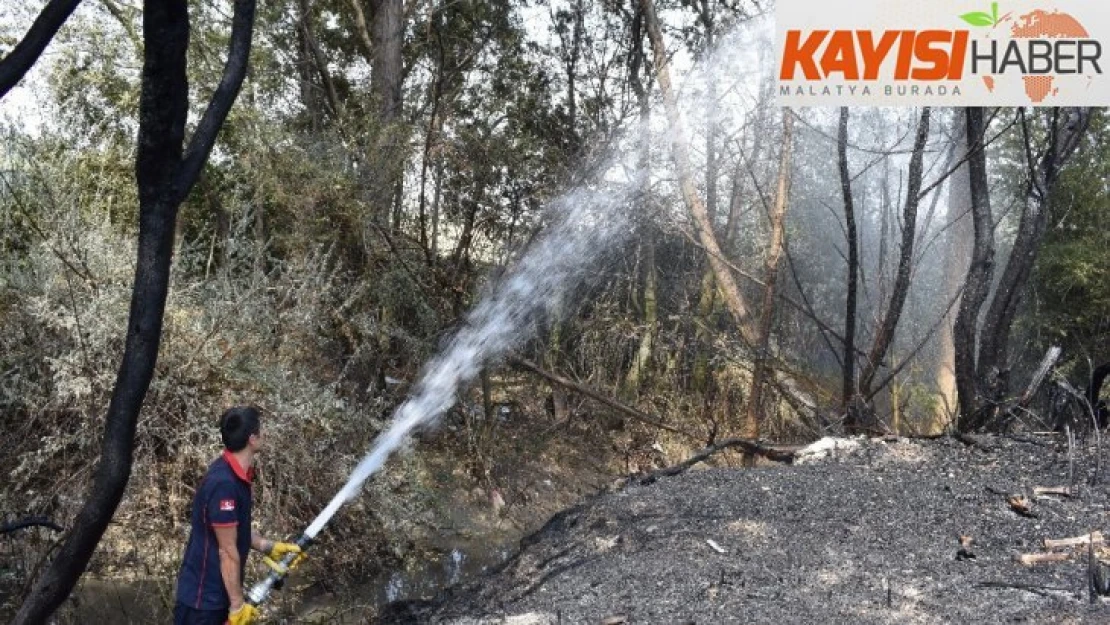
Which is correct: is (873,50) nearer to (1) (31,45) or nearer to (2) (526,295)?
(2) (526,295)

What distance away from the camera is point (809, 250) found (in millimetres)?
14148

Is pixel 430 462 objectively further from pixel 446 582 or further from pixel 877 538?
pixel 877 538

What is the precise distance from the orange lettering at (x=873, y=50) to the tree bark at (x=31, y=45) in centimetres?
529

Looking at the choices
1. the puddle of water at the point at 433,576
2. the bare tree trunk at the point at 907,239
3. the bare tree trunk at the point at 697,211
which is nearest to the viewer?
the bare tree trunk at the point at 907,239

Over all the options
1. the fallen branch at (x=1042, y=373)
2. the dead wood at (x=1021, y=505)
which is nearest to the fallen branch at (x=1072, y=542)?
the dead wood at (x=1021, y=505)

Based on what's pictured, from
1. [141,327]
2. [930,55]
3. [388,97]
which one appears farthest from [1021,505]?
[388,97]

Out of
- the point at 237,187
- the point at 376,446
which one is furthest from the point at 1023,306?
the point at 237,187

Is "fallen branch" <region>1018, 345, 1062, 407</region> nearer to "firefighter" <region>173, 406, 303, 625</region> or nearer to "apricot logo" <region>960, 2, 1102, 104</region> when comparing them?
"apricot logo" <region>960, 2, 1102, 104</region>

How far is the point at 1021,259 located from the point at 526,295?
5597 mm

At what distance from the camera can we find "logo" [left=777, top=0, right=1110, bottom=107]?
6891mm

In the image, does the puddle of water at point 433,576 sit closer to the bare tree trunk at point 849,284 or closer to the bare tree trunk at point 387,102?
the bare tree trunk at point 849,284

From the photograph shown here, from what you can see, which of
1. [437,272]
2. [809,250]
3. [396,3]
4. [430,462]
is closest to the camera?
[437,272]

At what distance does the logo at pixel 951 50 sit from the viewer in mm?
6891

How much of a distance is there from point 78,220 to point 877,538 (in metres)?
6.17
